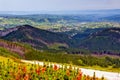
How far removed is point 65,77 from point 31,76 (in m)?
8.09

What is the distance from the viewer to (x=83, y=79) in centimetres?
7694

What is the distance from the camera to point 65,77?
255 feet

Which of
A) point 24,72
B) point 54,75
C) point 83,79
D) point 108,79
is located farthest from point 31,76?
point 108,79

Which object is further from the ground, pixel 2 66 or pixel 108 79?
pixel 2 66

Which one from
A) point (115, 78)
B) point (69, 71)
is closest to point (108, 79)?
point (115, 78)

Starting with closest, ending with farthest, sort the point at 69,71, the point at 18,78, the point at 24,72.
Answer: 1. the point at 18,78
2. the point at 24,72
3. the point at 69,71

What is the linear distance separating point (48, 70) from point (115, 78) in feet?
131

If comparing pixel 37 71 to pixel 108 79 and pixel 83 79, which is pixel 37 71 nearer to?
pixel 83 79

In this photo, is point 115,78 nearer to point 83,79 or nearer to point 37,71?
point 83,79

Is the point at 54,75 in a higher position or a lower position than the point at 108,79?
higher

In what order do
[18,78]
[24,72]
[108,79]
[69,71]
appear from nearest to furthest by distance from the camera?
[18,78], [24,72], [69,71], [108,79]

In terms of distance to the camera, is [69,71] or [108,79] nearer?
[69,71]

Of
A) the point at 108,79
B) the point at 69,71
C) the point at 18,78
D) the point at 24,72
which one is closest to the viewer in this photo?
the point at 18,78

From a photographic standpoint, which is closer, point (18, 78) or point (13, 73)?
point (18, 78)
